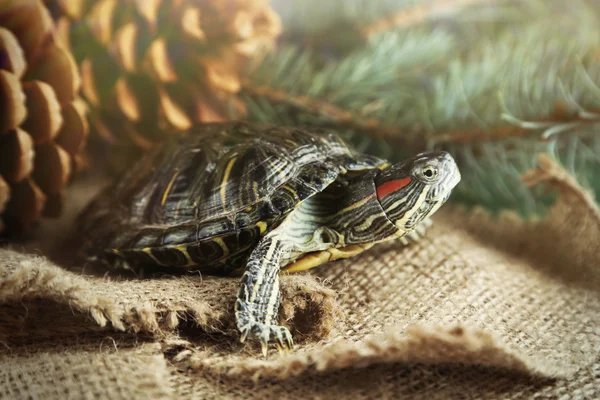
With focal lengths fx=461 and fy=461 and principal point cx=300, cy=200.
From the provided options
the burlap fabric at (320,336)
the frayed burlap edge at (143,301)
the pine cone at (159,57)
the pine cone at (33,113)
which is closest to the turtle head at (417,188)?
the burlap fabric at (320,336)

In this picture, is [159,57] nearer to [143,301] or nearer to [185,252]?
[185,252]

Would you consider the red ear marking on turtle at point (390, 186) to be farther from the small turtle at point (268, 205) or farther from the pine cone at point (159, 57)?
the pine cone at point (159, 57)

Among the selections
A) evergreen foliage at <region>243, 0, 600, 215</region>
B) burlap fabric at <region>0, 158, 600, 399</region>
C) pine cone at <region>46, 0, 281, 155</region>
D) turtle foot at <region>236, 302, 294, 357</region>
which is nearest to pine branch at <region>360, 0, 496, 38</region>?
evergreen foliage at <region>243, 0, 600, 215</region>

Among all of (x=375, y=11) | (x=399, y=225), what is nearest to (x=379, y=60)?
(x=375, y=11)

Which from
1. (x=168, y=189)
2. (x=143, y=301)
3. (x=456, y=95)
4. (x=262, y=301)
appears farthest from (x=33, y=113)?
(x=456, y=95)

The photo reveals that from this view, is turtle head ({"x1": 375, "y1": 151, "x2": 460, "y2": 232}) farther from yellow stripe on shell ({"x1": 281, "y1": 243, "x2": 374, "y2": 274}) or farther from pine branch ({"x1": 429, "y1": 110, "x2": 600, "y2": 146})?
pine branch ({"x1": 429, "y1": 110, "x2": 600, "y2": 146})

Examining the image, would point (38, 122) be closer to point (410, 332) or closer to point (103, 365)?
point (103, 365)
